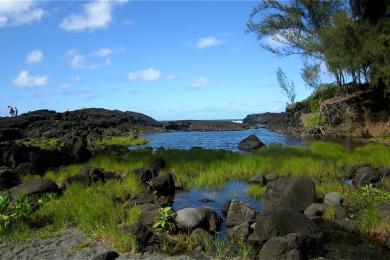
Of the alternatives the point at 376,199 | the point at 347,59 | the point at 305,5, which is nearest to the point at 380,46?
the point at 347,59

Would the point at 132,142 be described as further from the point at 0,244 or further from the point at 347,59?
the point at 0,244

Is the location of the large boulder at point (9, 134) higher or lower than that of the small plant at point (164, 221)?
higher

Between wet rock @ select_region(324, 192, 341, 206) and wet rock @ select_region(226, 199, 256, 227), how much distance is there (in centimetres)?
313

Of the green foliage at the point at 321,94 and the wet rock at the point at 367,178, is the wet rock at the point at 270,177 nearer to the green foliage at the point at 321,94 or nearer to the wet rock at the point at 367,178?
the wet rock at the point at 367,178

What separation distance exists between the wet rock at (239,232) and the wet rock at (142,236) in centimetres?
204

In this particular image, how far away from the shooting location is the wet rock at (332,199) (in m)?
14.6

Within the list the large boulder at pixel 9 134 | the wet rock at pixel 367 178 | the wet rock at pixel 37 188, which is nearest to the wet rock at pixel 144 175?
the wet rock at pixel 37 188

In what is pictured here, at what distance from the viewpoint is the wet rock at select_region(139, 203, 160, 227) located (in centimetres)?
1235

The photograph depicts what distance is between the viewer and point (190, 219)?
12250 mm

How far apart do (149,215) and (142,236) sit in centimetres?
208

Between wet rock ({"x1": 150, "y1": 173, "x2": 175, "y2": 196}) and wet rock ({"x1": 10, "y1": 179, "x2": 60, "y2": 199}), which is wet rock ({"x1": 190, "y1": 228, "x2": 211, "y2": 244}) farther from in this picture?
wet rock ({"x1": 10, "y1": 179, "x2": 60, "y2": 199})

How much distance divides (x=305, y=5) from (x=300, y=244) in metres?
43.4

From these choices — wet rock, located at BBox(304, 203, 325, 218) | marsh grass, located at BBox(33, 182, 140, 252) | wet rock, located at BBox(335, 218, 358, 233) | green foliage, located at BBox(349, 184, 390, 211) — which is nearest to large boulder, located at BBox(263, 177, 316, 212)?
wet rock, located at BBox(304, 203, 325, 218)

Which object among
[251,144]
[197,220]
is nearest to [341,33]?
[251,144]
